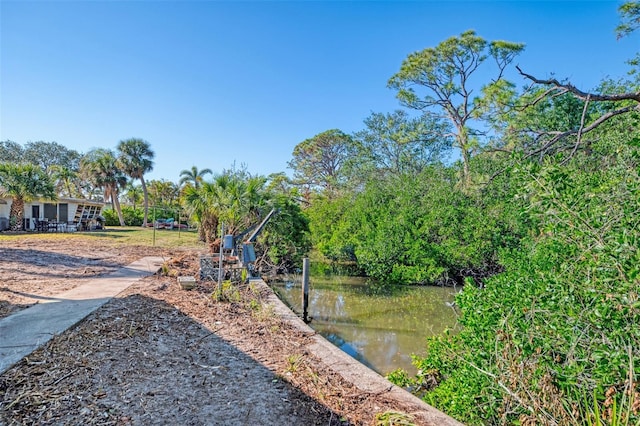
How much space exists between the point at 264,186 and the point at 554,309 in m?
10.6

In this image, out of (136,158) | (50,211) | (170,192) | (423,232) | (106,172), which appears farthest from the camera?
(170,192)

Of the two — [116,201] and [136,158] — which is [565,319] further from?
[116,201]

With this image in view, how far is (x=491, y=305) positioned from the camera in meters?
3.36

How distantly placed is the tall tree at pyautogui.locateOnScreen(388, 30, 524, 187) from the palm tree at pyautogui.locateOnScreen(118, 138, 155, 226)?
929 inches

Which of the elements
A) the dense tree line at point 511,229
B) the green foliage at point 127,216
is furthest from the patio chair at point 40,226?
the dense tree line at point 511,229

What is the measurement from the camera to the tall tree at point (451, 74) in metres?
16.7

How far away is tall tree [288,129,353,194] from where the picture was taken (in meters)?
30.6

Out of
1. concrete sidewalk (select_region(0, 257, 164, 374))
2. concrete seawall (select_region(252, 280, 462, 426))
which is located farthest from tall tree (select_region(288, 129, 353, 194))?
concrete seawall (select_region(252, 280, 462, 426))

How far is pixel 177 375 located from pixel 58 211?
89.8ft

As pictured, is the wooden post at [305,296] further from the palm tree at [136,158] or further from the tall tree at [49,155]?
the tall tree at [49,155]

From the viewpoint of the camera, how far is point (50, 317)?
481cm

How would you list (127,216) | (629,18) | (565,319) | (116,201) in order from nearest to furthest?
(565,319) → (629,18) → (116,201) → (127,216)

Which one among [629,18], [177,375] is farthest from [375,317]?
[629,18]

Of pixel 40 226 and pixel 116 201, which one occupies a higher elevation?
pixel 116 201
